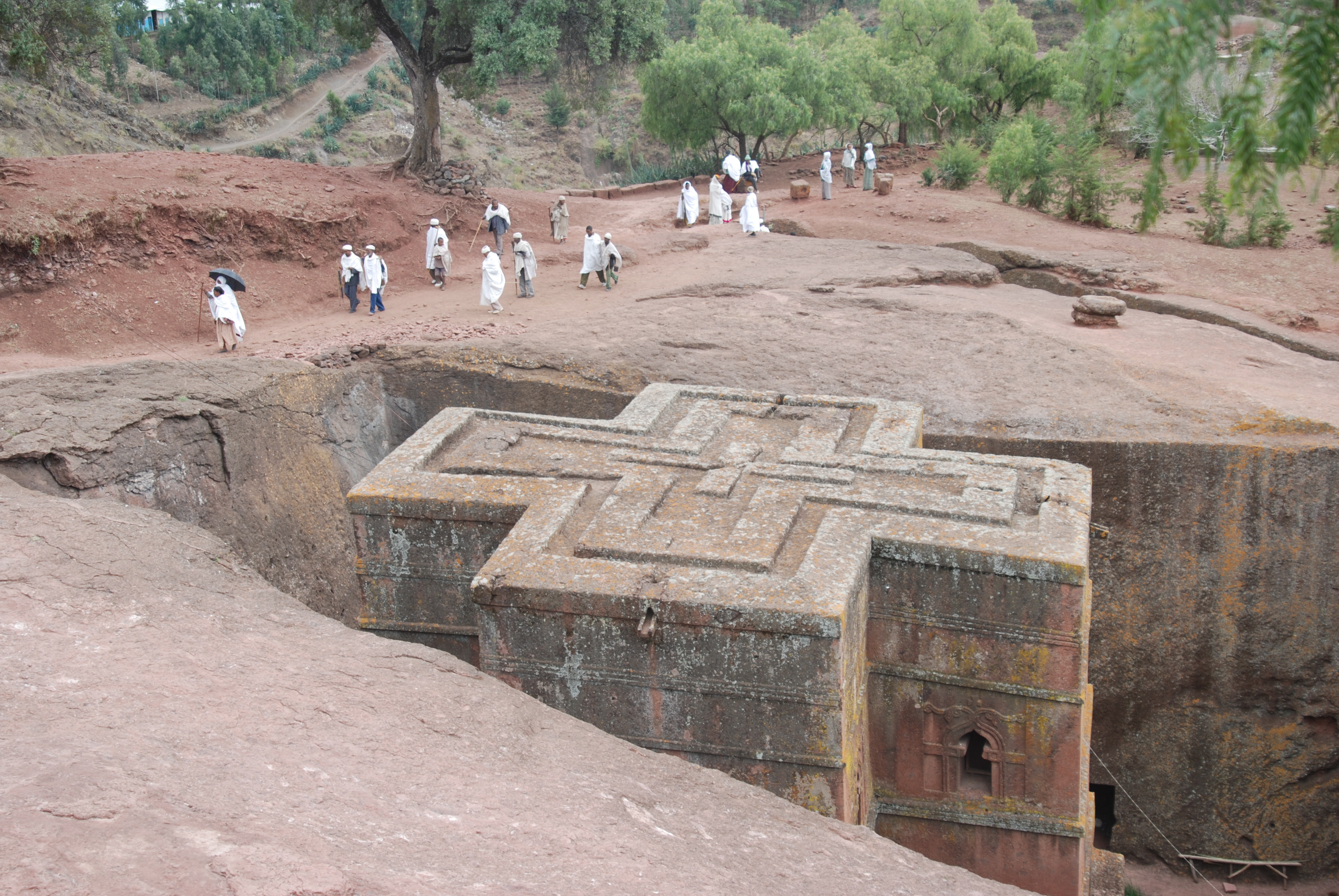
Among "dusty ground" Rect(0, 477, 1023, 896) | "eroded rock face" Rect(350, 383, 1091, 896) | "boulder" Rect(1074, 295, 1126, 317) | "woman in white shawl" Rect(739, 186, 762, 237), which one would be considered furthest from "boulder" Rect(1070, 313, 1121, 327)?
"dusty ground" Rect(0, 477, 1023, 896)

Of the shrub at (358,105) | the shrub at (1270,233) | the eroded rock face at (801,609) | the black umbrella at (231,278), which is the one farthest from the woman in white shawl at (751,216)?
the shrub at (358,105)

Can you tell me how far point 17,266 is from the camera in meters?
14.4

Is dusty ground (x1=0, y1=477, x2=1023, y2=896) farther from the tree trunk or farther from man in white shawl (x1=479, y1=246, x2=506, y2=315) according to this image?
the tree trunk

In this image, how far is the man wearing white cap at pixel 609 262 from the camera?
1627 centimetres

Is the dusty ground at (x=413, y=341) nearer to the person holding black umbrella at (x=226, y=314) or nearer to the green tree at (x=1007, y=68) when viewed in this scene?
the person holding black umbrella at (x=226, y=314)

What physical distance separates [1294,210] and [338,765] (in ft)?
73.4

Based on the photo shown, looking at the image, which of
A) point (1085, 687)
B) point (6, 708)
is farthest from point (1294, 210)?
point (6, 708)

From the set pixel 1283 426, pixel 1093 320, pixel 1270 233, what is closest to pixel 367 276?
pixel 1093 320

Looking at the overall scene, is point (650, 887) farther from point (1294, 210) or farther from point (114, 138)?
point (114, 138)

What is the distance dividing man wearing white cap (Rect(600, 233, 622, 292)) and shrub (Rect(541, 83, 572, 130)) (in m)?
33.3

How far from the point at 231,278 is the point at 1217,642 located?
38.9 ft

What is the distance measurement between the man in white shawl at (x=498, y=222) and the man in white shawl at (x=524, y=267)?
2920 mm

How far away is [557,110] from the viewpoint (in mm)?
48219

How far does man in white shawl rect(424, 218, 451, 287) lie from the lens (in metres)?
17.2
